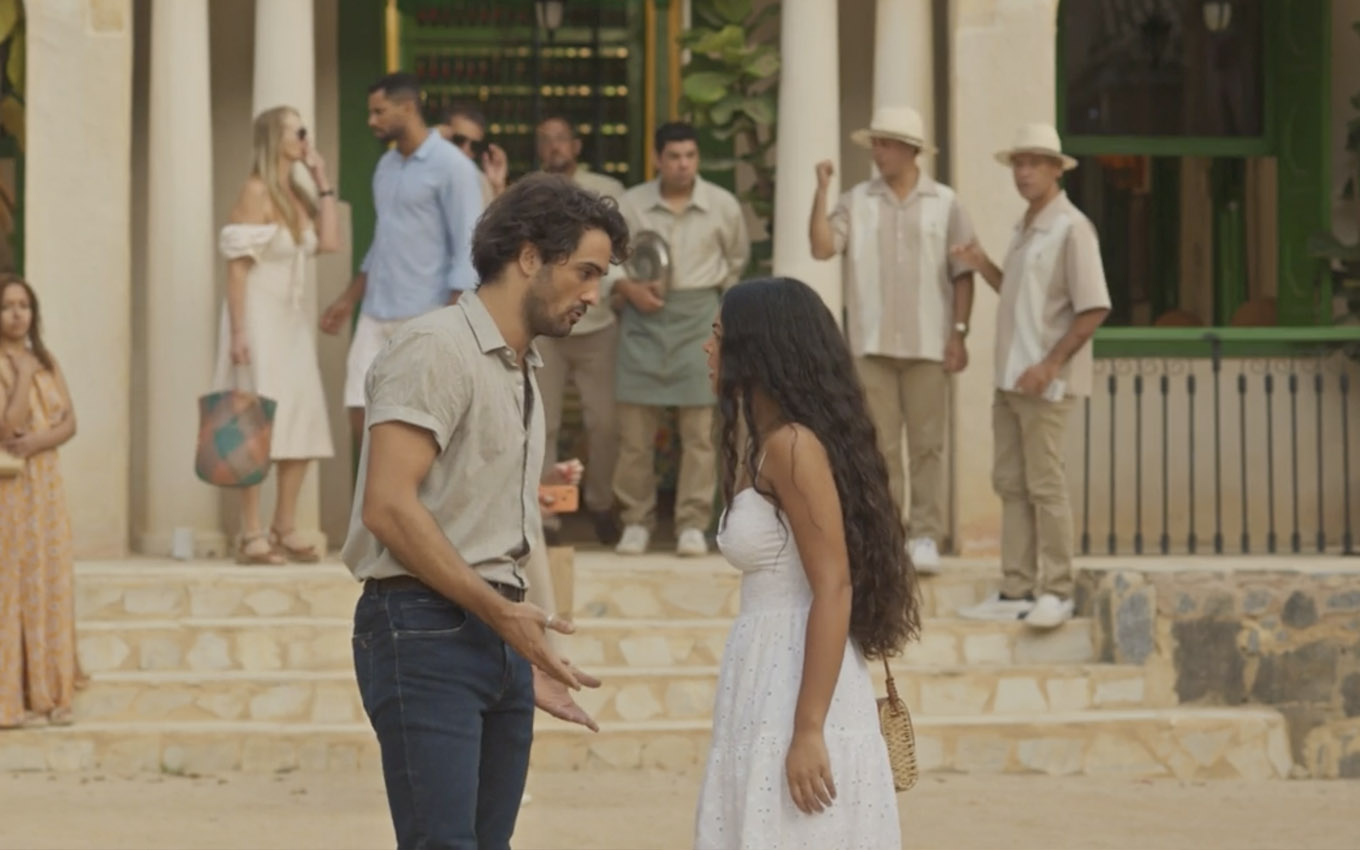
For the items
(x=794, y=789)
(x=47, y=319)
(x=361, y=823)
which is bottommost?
(x=361, y=823)

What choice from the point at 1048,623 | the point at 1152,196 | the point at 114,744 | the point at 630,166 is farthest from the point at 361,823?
the point at 1152,196

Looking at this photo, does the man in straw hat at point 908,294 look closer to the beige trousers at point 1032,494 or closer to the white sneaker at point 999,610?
the white sneaker at point 999,610

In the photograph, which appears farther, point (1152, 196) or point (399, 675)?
point (1152, 196)

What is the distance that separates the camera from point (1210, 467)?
1276 centimetres

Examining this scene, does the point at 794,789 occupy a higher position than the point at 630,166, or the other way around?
the point at 630,166

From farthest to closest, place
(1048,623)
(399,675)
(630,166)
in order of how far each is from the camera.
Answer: (630,166)
(1048,623)
(399,675)

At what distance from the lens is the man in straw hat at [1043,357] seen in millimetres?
10211

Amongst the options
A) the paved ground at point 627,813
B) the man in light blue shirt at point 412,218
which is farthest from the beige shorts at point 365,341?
the paved ground at point 627,813

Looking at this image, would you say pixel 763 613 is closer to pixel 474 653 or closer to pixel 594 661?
pixel 474 653

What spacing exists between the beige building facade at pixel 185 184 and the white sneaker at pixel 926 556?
1.14m

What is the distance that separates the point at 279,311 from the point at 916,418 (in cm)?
273

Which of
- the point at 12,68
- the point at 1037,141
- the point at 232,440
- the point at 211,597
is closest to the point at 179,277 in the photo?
the point at 232,440

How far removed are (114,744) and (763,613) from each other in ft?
16.9

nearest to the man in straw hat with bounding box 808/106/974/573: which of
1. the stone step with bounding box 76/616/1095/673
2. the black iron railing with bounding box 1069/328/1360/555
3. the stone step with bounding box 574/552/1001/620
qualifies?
the stone step with bounding box 574/552/1001/620
